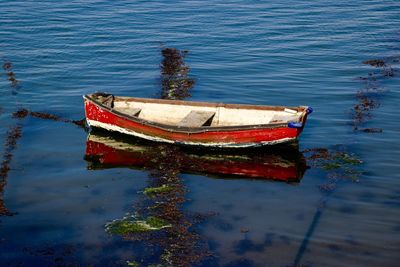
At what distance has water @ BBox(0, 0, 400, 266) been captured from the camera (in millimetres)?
16344

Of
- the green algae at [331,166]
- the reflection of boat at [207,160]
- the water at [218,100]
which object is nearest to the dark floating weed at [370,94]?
the water at [218,100]

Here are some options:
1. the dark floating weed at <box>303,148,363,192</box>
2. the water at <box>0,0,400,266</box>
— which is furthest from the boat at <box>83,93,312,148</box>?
the water at <box>0,0,400,266</box>

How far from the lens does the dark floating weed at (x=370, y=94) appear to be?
85.1 ft

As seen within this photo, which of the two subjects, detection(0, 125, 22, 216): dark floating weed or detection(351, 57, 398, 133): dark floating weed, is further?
detection(351, 57, 398, 133): dark floating weed

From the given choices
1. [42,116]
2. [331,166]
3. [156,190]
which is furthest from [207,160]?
[42,116]

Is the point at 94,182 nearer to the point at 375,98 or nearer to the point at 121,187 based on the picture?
the point at 121,187

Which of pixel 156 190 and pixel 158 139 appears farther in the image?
pixel 158 139

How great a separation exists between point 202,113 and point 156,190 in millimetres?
5875

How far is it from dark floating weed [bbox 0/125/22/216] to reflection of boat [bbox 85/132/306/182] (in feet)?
10.3

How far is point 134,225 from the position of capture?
17.2 metres

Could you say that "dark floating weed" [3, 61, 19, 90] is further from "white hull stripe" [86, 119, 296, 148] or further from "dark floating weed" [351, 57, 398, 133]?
"dark floating weed" [351, 57, 398, 133]

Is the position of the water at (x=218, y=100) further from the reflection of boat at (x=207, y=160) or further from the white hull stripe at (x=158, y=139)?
the white hull stripe at (x=158, y=139)

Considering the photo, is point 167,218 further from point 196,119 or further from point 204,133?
point 196,119

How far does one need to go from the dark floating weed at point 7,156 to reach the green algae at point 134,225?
12.0 ft
